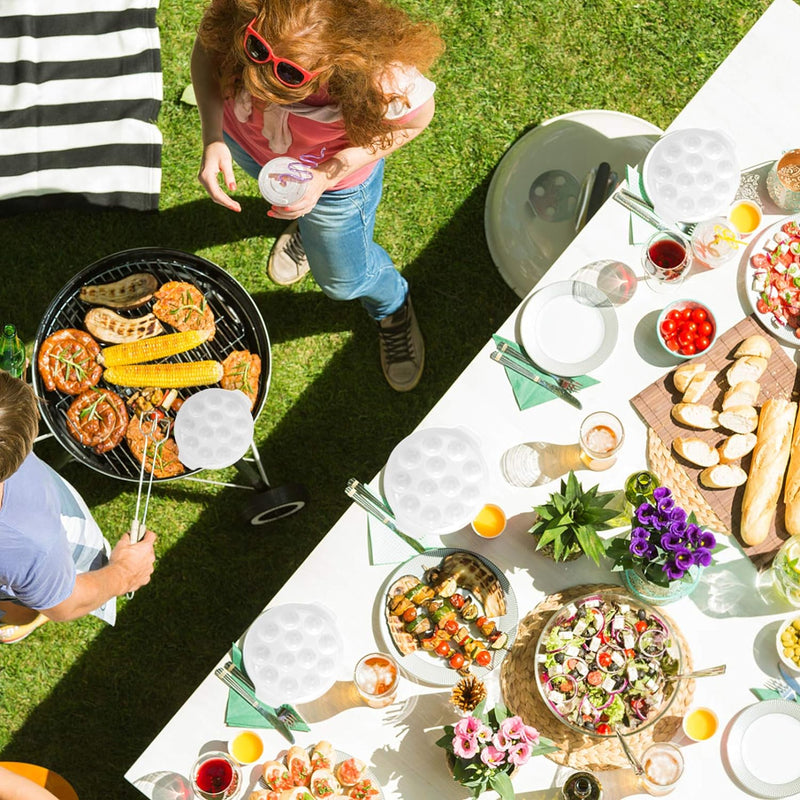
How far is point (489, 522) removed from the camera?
2.56 metres

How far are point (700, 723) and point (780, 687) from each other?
0.26 meters

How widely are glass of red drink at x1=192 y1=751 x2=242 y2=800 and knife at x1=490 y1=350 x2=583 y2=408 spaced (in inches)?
55.7

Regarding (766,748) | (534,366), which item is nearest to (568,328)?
(534,366)

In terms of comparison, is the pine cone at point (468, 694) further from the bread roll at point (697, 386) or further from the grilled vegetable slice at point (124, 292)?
the grilled vegetable slice at point (124, 292)

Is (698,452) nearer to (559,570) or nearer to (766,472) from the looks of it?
(766,472)

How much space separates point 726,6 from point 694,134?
1.79 meters

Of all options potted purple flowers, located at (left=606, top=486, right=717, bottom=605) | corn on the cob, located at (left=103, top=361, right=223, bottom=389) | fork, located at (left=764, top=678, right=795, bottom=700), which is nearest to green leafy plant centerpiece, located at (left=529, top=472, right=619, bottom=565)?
potted purple flowers, located at (left=606, top=486, right=717, bottom=605)

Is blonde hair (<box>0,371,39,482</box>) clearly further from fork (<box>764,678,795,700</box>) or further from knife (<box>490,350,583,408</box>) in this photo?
fork (<box>764,678,795,700</box>)

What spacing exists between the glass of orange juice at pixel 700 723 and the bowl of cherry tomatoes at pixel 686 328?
41.0 inches

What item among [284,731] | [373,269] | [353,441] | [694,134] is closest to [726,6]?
[694,134]

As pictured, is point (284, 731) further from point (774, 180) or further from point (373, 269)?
point (774, 180)

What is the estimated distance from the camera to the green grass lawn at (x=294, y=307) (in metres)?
3.65

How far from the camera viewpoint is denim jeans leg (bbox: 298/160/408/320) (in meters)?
2.88

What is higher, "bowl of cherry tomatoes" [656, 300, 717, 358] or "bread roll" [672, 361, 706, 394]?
"bowl of cherry tomatoes" [656, 300, 717, 358]
